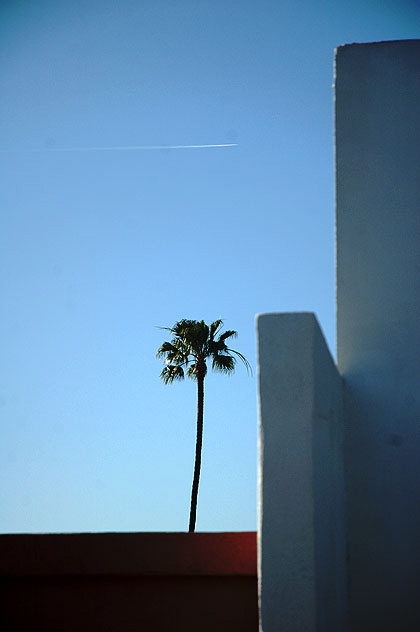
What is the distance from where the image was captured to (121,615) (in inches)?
217

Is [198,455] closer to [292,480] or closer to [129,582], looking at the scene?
[129,582]

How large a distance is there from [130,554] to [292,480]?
5.83 ft

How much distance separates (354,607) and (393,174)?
2981mm

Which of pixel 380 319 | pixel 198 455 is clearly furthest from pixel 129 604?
pixel 198 455

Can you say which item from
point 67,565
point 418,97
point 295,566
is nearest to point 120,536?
point 67,565

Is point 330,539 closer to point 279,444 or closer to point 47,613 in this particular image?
point 279,444

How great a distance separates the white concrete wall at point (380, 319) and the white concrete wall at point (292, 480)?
1108 mm

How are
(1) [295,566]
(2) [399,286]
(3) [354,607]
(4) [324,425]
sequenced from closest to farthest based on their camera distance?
1. (1) [295,566]
2. (4) [324,425]
3. (3) [354,607]
4. (2) [399,286]

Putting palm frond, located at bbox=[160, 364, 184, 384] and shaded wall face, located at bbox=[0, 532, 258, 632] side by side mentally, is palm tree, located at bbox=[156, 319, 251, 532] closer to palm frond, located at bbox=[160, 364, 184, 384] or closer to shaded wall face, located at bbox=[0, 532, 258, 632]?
palm frond, located at bbox=[160, 364, 184, 384]

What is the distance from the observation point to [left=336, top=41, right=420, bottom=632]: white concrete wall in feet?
18.3

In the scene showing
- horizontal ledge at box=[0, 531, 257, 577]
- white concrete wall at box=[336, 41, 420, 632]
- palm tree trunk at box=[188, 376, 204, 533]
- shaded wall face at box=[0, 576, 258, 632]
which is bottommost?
shaded wall face at box=[0, 576, 258, 632]

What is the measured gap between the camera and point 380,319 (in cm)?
589

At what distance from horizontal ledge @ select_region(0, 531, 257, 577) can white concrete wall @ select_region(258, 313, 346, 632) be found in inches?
39.2

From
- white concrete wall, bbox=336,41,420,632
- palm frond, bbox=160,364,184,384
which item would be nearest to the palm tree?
palm frond, bbox=160,364,184,384
